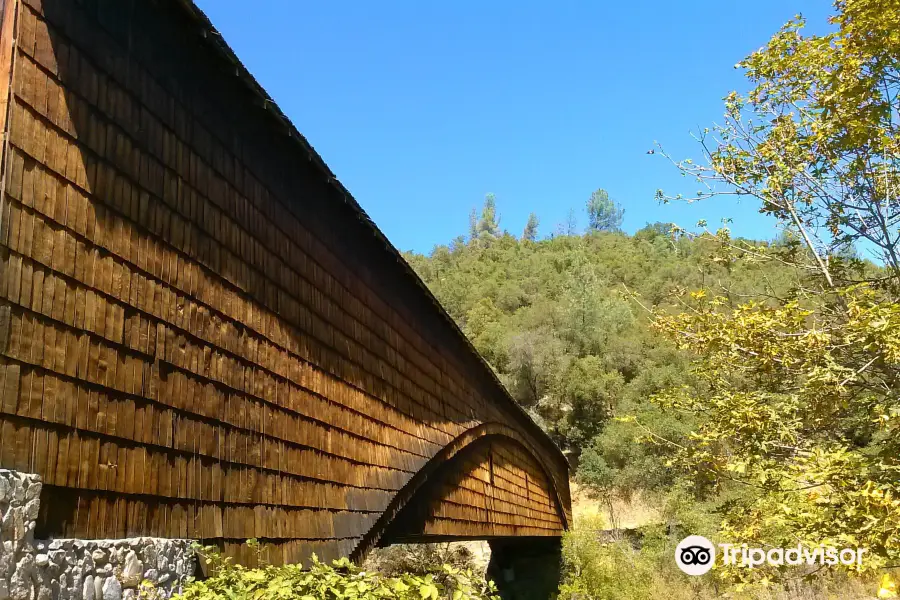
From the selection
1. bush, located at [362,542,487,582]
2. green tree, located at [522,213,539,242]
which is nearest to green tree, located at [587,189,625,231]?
green tree, located at [522,213,539,242]

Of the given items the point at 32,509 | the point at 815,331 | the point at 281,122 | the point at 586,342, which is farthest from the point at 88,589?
the point at 586,342

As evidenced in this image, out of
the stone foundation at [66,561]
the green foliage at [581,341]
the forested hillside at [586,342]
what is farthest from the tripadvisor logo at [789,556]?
the green foliage at [581,341]

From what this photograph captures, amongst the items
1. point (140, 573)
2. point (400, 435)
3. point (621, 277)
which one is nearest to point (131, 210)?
point (140, 573)

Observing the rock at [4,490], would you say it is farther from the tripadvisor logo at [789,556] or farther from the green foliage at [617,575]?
the green foliage at [617,575]

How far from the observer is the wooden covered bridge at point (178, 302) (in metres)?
3.09

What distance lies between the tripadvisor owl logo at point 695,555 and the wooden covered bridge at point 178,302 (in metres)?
10.4

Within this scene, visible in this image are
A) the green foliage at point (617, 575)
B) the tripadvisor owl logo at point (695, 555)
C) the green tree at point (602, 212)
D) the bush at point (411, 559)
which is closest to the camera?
the tripadvisor owl logo at point (695, 555)

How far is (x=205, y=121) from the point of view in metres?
4.70

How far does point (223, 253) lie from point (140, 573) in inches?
84.9

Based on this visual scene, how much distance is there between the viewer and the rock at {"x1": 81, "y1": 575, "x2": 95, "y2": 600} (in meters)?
3.04

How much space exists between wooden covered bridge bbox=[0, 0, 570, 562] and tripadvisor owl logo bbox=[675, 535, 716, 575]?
1040 cm

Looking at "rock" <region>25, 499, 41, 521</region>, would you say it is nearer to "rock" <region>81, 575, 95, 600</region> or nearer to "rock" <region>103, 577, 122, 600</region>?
"rock" <region>81, 575, 95, 600</region>

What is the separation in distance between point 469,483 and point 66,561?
8054 millimetres

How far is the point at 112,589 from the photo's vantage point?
10.6ft
